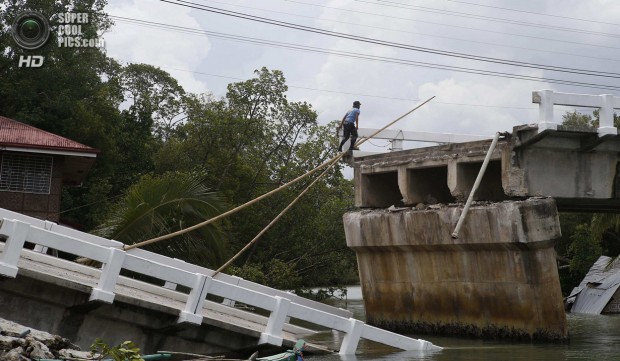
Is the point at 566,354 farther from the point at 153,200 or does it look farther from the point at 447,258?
the point at 153,200

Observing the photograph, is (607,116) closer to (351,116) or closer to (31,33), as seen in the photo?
(351,116)

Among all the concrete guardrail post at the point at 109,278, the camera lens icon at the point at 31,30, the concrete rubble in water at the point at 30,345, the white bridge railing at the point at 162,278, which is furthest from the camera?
the camera lens icon at the point at 31,30

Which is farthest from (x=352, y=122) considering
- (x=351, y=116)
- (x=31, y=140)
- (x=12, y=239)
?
(x=12, y=239)

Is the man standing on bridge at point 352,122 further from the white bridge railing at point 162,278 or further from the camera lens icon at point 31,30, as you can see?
the camera lens icon at point 31,30

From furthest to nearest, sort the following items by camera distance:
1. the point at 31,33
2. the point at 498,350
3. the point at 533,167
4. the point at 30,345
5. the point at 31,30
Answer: the point at 31,30
the point at 31,33
the point at 533,167
the point at 498,350
the point at 30,345

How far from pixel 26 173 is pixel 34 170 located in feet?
0.71

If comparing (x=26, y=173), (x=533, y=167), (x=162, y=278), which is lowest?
(x=162, y=278)

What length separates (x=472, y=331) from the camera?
21.0 meters

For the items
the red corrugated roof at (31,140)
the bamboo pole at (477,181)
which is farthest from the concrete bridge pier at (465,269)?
the red corrugated roof at (31,140)

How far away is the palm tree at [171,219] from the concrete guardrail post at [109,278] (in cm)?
633

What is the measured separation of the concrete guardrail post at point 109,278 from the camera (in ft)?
41.7

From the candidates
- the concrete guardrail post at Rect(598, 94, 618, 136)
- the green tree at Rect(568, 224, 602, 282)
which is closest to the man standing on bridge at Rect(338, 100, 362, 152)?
the concrete guardrail post at Rect(598, 94, 618, 136)

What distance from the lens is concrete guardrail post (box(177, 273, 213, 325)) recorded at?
13406mm

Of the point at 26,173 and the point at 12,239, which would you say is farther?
the point at 26,173
